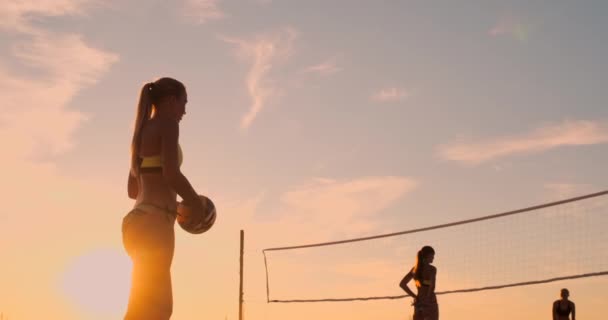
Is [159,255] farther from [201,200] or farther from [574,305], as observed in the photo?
[574,305]

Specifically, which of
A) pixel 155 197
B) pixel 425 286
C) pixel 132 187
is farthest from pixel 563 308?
pixel 155 197

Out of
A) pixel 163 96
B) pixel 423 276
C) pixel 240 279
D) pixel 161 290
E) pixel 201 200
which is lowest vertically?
pixel 161 290

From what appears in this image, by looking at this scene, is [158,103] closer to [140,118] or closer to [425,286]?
[140,118]

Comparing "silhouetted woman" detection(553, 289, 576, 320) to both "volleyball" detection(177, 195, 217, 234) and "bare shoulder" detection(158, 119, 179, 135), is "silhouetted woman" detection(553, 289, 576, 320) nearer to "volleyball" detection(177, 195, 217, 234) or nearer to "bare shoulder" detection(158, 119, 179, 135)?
"volleyball" detection(177, 195, 217, 234)

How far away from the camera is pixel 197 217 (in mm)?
6020

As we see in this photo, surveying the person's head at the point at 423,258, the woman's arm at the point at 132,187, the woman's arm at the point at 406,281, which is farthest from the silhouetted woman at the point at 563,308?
the woman's arm at the point at 132,187

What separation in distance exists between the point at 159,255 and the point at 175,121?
2.47 ft

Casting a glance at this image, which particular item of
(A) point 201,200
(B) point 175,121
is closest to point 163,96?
(B) point 175,121

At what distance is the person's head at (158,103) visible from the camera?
5.86 m

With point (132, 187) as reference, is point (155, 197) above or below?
below

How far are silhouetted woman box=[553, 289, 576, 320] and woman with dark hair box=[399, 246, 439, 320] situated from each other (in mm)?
9036

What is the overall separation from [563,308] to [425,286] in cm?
922

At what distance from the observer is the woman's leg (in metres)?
5.62

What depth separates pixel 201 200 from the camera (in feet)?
20.1
